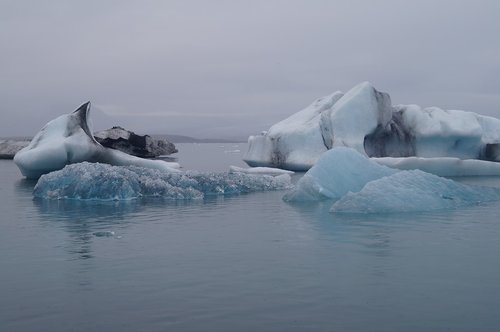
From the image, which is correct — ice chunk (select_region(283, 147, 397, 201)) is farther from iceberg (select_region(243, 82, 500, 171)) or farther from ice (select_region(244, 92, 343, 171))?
ice (select_region(244, 92, 343, 171))

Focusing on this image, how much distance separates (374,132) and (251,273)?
648 inches

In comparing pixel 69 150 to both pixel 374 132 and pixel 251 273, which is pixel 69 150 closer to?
pixel 374 132

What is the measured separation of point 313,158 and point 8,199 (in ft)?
35.3

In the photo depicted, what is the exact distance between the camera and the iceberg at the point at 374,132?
20766mm

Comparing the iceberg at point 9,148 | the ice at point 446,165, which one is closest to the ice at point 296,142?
the ice at point 446,165

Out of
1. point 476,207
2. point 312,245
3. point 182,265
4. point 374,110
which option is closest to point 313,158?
point 374,110

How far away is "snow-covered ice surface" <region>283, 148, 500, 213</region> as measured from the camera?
1041 cm

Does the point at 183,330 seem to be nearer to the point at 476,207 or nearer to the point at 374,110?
the point at 476,207

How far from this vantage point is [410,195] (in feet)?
35.4

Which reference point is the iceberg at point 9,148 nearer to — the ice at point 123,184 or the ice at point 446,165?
the ice at point 123,184

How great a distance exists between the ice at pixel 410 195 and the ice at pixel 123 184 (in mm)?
3995

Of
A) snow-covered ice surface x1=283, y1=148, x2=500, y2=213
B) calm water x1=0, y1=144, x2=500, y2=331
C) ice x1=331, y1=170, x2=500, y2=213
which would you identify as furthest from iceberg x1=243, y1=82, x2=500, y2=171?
calm water x1=0, y1=144, x2=500, y2=331

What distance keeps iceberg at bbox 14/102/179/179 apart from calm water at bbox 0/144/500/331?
7.66 m

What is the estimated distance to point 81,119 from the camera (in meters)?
18.3
